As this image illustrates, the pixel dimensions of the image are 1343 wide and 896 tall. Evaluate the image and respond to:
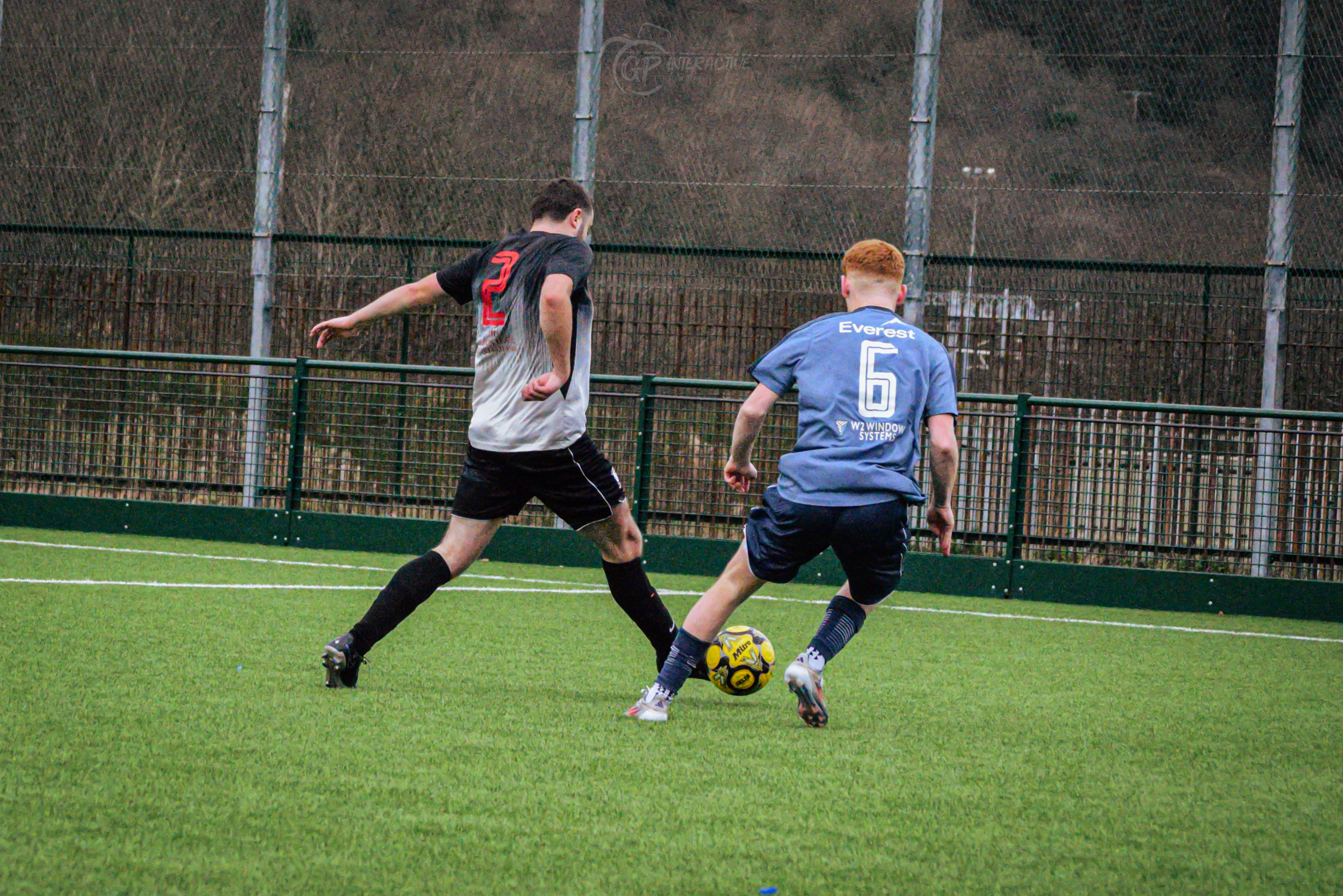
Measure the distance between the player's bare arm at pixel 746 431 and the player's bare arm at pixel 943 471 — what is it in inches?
20.3

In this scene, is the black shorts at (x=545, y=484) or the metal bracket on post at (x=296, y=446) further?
the metal bracket on post at (x=296, y=446)

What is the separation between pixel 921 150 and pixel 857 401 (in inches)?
252

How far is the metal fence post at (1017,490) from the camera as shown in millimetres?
10125

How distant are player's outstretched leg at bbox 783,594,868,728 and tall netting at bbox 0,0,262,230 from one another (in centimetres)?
953

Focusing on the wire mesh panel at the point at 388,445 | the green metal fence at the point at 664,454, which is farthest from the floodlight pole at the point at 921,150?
the wire mesh panel at the point at 388,445

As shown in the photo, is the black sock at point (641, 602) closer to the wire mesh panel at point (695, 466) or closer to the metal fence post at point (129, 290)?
the wire mesh panel at point (695, 466)

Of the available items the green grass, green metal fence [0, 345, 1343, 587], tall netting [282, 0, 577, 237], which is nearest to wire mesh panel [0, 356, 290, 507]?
green metal fence [0, 345, 1343, 587]

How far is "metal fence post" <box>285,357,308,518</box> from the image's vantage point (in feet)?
37.5

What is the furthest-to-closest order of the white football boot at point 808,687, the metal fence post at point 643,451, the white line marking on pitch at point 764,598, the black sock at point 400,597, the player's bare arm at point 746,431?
the metal fence post at point 643,451 → the white line marking on pitch at point 764,598 → the black sock at point 400,597 → the white football boot at point 808,687 → the player's bare arm at point 746,431

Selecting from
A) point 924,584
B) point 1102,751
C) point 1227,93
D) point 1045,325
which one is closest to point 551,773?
point 1102,751

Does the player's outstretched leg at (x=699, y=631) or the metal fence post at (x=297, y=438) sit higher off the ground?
the metal fence post at (x=297, y=438)

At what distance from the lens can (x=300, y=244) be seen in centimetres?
1258

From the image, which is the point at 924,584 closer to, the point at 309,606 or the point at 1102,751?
the point at 309,606

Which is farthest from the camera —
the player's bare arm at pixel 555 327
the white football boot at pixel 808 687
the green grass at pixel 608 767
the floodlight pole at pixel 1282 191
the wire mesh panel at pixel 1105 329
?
the wire mesh panel at pixel 1105 329
